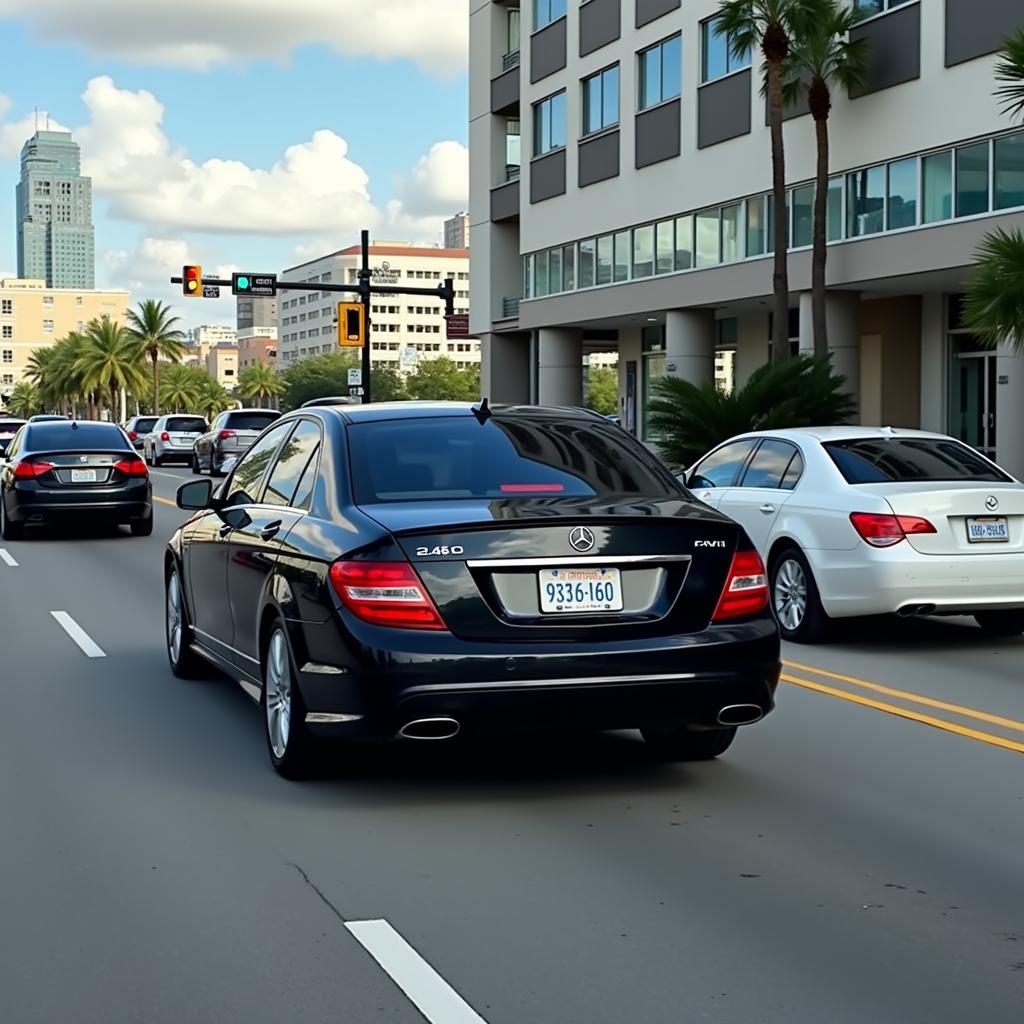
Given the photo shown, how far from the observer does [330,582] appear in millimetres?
6570

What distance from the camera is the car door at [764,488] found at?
1208 cm

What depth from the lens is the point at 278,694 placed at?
7156mm

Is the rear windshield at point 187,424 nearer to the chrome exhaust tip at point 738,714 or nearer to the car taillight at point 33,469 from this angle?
the car taillight at point 33,469

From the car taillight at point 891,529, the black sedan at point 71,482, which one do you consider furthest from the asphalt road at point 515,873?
the black sedan at point 71,482

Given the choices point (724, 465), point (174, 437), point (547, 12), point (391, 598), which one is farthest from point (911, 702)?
point (174, 437)

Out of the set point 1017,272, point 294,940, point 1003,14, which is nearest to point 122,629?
point 294,940

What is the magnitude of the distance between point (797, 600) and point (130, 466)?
40.9 feet

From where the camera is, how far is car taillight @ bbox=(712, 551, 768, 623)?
21.9ft

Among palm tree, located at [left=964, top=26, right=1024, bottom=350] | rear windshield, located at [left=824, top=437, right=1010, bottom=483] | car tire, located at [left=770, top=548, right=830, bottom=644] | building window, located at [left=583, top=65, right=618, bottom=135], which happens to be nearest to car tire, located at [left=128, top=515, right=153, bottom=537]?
palm tree, located at [left=964, top=26, right=1024, bottom=350]

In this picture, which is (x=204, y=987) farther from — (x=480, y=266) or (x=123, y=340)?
(x=123, y=340)

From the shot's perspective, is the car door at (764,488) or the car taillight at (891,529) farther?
the car door at (764,488)

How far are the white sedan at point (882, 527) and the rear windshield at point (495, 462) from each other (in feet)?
12.4

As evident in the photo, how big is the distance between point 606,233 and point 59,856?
1579 inches

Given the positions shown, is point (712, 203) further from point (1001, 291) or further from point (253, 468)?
point (253, 468)
